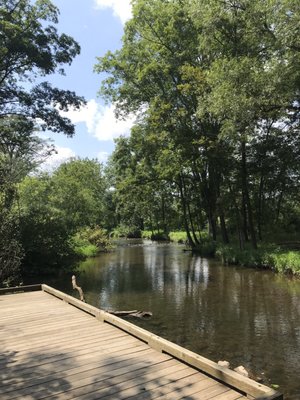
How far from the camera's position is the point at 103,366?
16.2 ft

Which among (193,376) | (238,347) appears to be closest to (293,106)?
(238,347)

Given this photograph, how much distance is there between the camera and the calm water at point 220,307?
7.67 m

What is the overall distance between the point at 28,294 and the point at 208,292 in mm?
6676

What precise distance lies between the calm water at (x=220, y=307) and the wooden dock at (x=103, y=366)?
7.72 ft

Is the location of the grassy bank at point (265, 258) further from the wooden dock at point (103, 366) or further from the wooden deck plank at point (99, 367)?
the wooden deck plank at point (99, 367)

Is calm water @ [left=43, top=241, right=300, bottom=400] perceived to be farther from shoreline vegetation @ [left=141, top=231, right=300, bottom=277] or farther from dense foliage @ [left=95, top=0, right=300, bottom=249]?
dense foliage @ [left=95, top=0, right=300, bottom=249]

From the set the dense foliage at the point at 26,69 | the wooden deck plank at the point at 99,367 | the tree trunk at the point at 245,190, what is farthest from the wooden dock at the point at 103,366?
the tree trunk at the point at 245,190

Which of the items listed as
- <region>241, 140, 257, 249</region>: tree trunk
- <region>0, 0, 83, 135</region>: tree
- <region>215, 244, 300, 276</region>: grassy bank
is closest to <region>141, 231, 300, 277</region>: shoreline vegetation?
<region>215, 244, 300, 276</region>: grassy bank

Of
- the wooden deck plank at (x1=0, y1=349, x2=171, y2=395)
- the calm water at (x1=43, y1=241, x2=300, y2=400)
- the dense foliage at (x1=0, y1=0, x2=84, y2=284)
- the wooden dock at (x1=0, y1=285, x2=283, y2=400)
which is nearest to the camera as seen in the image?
the wooden dock at (x1=0, y1=285, x2=283, y2=400)

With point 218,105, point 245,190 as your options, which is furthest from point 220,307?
point 245,190

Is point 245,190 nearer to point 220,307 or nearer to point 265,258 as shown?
point 265,258

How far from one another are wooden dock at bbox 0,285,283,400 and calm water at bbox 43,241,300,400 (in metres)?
2.35

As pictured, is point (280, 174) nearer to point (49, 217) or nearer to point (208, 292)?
point (208, 292)

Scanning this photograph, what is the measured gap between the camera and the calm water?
7668 mm
